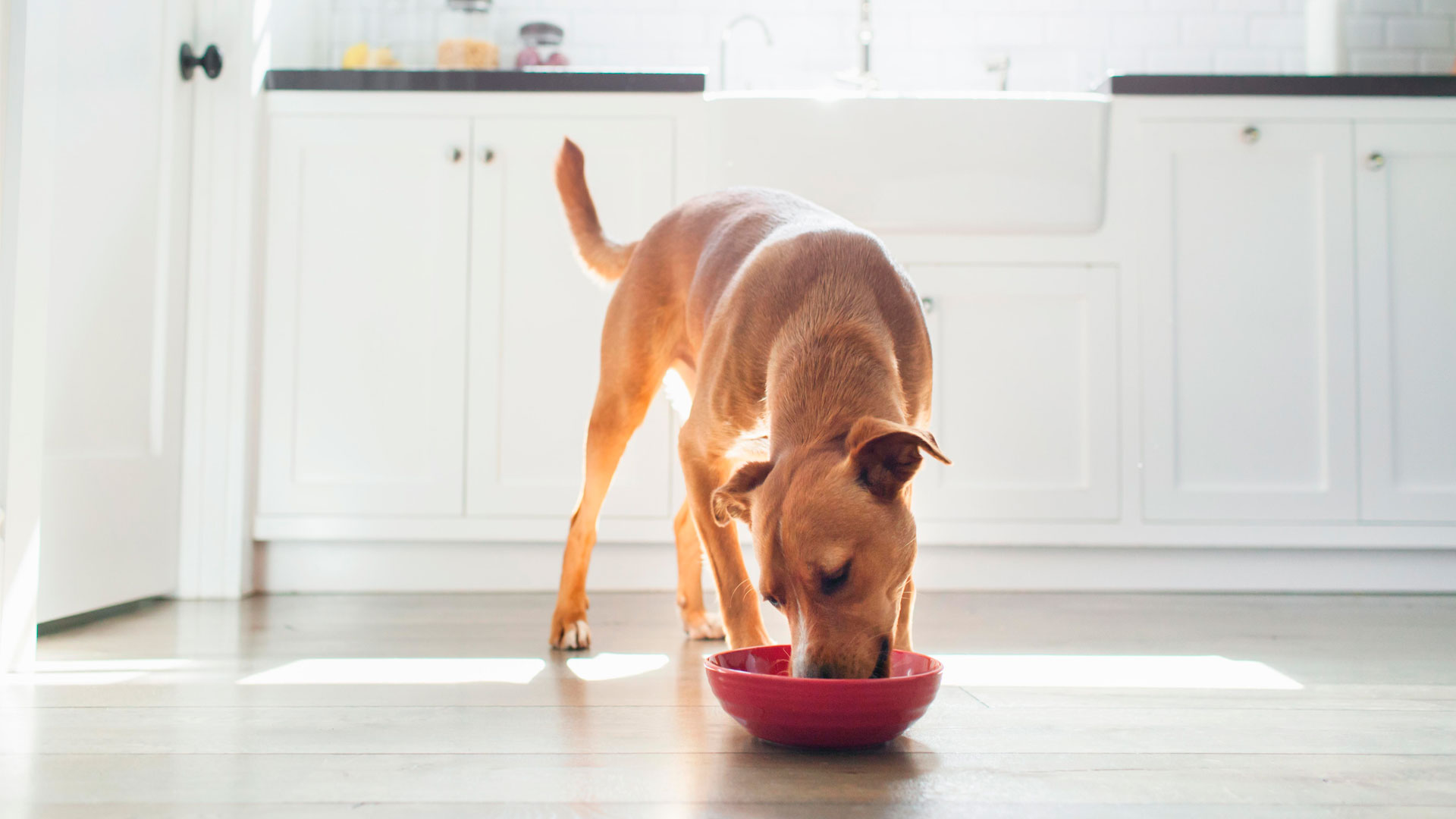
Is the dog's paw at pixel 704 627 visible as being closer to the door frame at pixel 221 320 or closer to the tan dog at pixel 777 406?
the tan dog at pixel 777 406

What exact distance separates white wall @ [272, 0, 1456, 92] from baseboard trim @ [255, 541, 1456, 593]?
154 cm

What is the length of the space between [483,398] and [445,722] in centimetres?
137

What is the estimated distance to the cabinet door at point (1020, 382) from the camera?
8.16 feet

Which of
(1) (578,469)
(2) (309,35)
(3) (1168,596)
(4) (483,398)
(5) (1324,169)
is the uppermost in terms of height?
(2) (309,35)

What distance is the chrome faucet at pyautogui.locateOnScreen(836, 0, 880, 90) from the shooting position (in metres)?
2.99

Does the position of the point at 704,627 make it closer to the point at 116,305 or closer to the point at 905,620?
the point at 905,620

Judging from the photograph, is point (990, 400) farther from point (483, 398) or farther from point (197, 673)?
point (197, 673)

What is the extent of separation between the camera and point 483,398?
247 cm

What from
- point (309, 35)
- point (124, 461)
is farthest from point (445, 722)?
point (309, 35)

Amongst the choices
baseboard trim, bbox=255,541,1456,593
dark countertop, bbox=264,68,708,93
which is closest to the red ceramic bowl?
baseboard trim, bbox=255,541,1456,593

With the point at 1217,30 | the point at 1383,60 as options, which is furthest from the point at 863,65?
the point at 1383,60

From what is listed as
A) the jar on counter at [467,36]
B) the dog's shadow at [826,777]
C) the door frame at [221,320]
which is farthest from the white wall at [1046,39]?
the dog's shadow at [826,777]

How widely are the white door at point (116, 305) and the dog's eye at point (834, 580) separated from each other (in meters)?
1.47

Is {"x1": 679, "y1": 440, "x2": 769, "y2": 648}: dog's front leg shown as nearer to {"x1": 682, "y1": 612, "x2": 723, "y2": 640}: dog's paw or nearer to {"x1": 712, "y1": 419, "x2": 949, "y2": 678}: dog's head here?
Answer: {"x1": 712, "y1": 419, "x2": 949, "y2": 678}: dog's head
